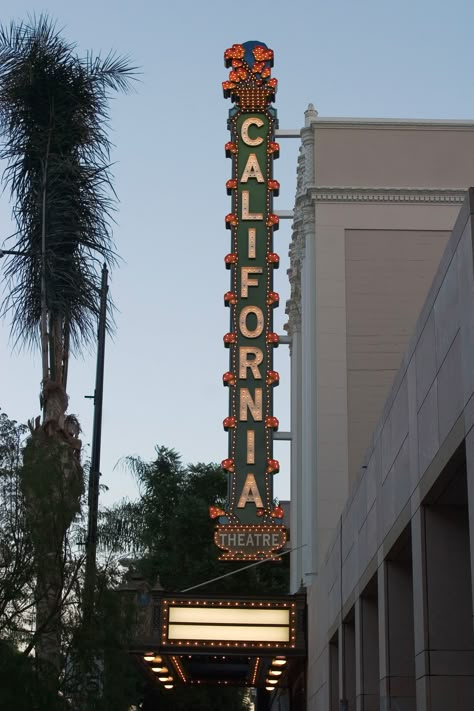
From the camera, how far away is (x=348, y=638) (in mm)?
23562

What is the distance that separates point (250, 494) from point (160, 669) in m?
4.96

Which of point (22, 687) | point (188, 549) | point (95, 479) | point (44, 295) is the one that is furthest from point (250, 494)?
point (188, 549)

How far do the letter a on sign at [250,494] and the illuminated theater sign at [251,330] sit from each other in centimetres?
3

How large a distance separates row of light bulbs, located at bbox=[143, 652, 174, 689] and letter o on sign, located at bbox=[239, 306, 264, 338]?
8689mm

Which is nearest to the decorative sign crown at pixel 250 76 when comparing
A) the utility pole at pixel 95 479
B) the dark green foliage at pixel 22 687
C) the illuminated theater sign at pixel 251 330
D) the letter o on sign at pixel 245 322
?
the illuminated theater sign at pixel 251 330

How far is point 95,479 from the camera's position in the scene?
21844 mm

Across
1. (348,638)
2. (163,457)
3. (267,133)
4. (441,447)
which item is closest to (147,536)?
(348,638)

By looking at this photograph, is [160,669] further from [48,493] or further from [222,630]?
[48,493]

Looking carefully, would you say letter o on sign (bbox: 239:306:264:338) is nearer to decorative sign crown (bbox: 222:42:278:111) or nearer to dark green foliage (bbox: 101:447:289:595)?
decorative sign crown (bbox: 222:42:278:111)

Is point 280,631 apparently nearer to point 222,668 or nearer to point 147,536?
point 222,668

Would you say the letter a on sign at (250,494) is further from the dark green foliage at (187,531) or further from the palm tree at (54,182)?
the dark green foliage at (187,531)

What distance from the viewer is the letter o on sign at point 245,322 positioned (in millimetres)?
32812

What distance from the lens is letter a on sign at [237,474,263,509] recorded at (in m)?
31.7

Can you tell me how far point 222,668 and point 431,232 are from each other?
44.0 feet
